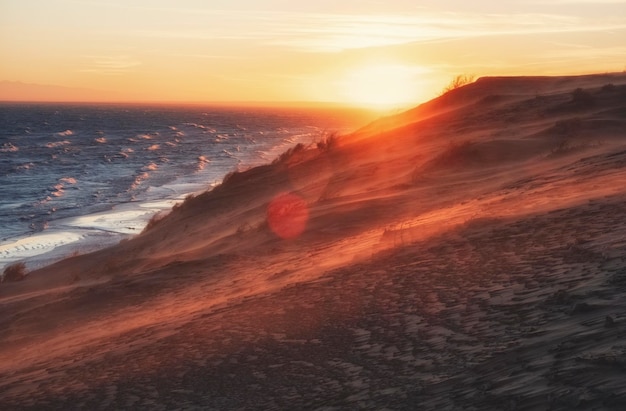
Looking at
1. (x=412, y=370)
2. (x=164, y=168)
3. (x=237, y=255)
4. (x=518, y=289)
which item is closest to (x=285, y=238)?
(x=237, y=255)

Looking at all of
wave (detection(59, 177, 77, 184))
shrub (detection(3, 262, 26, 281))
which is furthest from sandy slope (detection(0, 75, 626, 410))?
wave (detection(59, 177, 77, 184))

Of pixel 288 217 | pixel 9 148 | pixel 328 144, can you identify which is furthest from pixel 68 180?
pixel 288 217

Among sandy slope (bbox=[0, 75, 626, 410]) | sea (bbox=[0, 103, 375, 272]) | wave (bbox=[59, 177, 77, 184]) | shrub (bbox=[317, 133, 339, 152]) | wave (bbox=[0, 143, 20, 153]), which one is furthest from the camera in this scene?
wave (bbox=[0, 143, 20, 153])

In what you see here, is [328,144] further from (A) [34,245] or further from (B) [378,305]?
(B) [378,305]

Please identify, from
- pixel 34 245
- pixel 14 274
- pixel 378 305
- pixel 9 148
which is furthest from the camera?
pixel 9 148

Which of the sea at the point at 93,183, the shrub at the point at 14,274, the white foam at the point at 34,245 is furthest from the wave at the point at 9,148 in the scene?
the shrub at the point at 14,274

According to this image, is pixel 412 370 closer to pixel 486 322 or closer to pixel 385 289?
pixel 486 322

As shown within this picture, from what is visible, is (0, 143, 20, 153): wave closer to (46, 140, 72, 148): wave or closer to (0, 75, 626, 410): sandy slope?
(46, 140, 72, 148): wave
